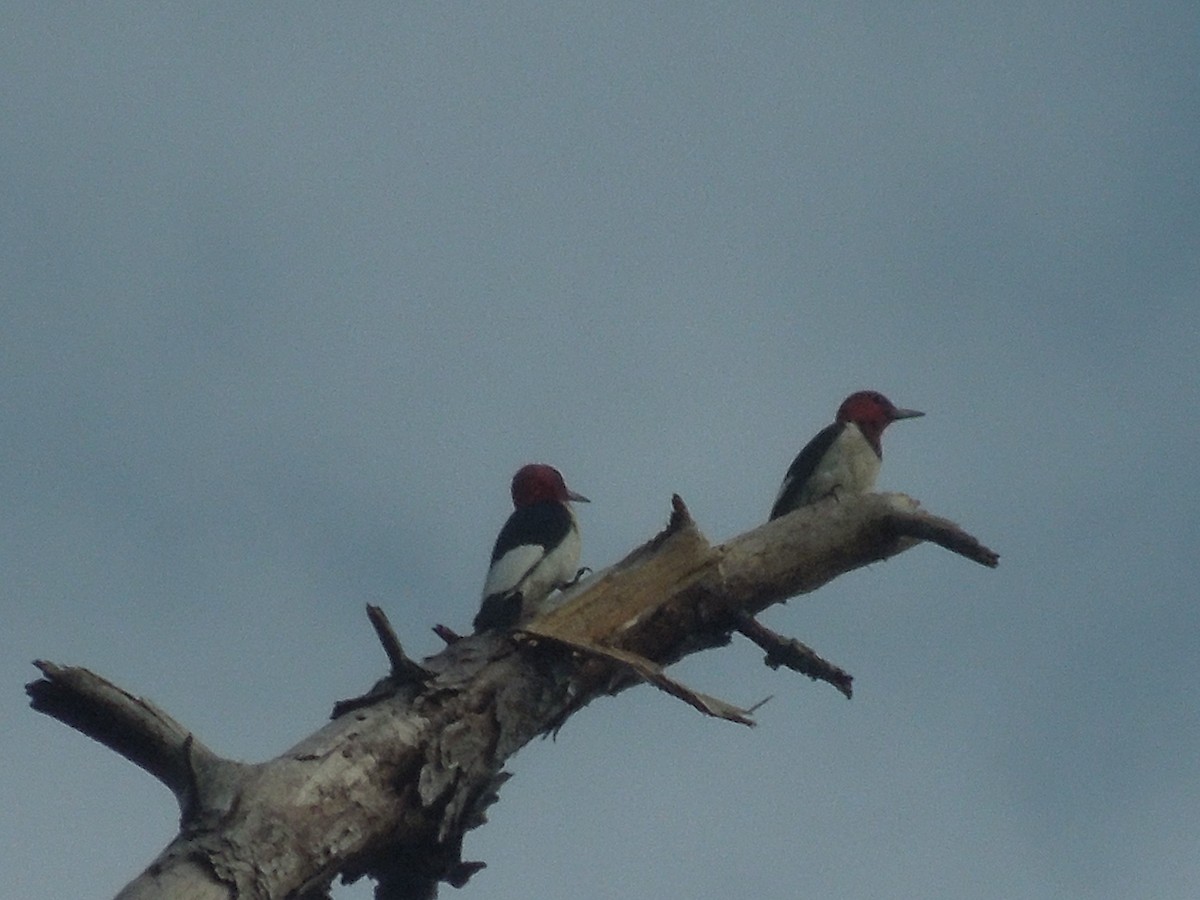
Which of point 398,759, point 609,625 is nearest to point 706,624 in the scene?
point 609,625

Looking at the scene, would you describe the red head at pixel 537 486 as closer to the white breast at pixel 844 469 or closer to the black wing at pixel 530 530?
the black wing at pixel 530 530

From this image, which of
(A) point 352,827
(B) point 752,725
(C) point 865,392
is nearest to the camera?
(A) point 352,827

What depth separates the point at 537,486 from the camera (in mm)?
8789

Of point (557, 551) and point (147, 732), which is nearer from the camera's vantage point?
point (147, 732)

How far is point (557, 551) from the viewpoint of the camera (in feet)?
24.9

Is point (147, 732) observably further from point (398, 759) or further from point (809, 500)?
point (809, 500)

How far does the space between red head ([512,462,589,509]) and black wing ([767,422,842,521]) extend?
1.09m

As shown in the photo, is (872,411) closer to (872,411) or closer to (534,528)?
(872,411)

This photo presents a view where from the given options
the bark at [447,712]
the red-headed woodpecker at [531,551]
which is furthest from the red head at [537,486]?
the bark at [447,712]

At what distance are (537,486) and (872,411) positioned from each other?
1.99 m

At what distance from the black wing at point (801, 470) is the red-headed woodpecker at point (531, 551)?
40.9 inches

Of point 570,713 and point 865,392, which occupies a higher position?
point 865,392

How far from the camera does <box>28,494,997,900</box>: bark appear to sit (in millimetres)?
4781

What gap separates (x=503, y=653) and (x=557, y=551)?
176 centimetres
